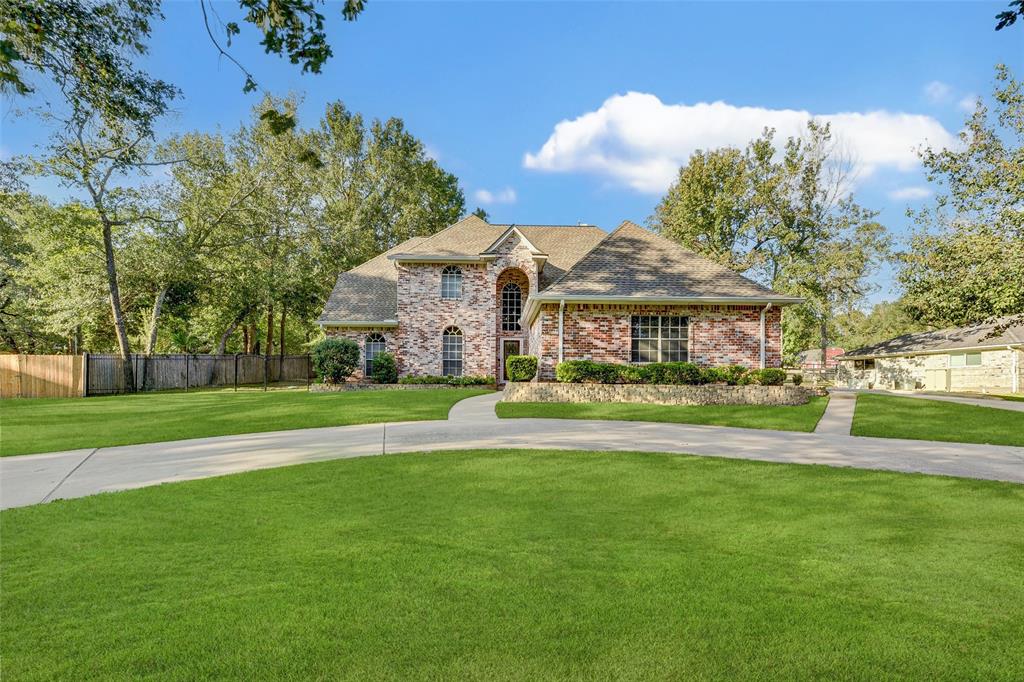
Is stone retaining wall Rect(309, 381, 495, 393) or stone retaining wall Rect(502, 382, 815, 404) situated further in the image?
stone retaining wall Rect(309, 381, 495, 393)

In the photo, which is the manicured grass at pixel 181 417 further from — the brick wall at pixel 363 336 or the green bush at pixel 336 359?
the brick wall at pixel 363 336

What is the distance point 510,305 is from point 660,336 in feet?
28.8

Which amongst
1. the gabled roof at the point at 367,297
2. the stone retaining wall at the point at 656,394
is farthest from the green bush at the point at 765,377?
the gabled roof at the point at 367,297

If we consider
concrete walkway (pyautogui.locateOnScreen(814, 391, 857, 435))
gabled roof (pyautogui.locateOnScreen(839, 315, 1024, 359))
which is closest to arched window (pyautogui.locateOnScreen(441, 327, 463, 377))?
concrete walkway (pyautogui.locateOnScreen(814, 391, 857, 435))

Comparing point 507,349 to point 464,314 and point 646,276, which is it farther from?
point 646,276

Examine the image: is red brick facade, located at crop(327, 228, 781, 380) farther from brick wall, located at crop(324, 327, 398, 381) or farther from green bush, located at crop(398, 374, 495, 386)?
green bush, located at crop(398, 374, 495, 386)

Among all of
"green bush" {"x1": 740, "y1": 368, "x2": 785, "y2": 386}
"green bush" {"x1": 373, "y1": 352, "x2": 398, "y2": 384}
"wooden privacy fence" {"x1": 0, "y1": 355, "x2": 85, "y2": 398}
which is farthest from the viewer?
"green bush" {"x1": 373, "y1": 352, "x2": 398, "y2": 384}

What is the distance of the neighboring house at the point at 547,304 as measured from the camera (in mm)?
18344

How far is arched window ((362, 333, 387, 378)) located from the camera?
84.5ft

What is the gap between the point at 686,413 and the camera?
13.6m

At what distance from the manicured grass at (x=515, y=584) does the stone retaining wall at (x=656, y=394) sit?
981 centimetres

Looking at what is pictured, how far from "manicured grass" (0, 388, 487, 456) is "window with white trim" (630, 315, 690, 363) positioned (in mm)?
5970

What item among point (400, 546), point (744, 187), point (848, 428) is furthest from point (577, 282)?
point (744, 187)

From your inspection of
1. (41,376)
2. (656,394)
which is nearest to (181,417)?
(656,394)
